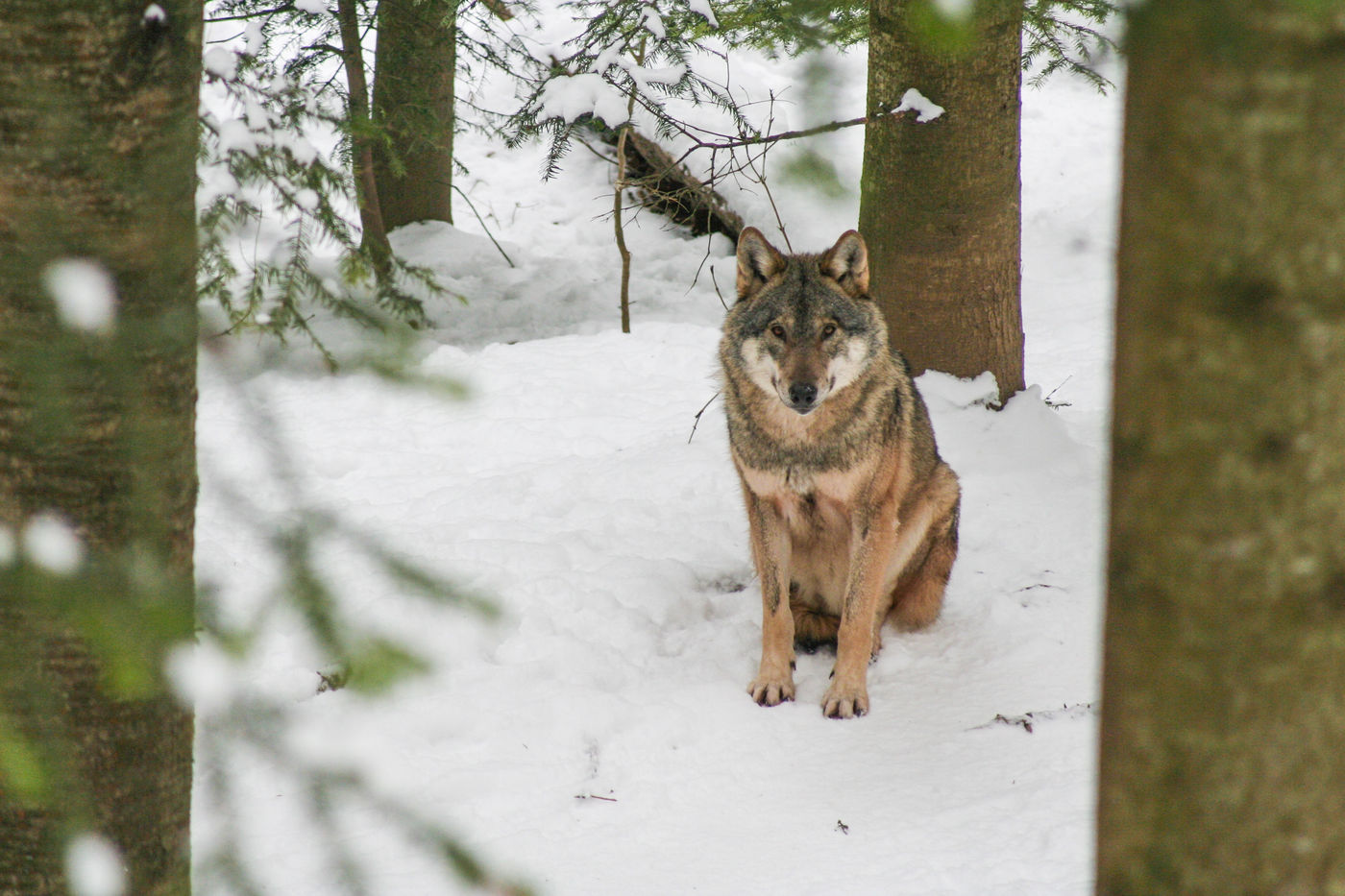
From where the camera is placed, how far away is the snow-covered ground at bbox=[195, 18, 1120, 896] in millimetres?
3318

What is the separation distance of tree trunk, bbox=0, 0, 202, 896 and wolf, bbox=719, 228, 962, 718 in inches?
113

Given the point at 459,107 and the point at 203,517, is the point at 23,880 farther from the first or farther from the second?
the point at 459,107

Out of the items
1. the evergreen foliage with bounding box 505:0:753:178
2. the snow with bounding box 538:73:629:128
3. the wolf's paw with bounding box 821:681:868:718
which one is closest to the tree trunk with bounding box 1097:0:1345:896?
the wolf's paw with bounding box 821:681:868:718

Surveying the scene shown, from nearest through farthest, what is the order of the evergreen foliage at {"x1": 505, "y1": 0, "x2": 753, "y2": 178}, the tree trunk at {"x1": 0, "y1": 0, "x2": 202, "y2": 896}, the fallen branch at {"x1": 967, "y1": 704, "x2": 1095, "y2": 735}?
the tree trunk at {"x1": 0, "y1": 0, "x2": 202, "y2": 896}, the fallen branch at {"x1": 967, "y1": 704, "x2": 1095, "y2": 735}, the evergreen foliage at {"x1": 505, "y1": 0, "x2": 753, "y2": 178}

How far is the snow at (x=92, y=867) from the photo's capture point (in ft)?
5.89

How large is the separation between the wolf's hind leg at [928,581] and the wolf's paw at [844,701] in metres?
0.73

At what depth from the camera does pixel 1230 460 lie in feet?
3.16

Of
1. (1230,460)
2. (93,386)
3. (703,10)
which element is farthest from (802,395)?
(703,10)

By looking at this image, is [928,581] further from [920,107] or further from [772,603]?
[920,107]

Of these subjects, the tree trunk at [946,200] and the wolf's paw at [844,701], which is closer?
the wolf's paw at [844,701]

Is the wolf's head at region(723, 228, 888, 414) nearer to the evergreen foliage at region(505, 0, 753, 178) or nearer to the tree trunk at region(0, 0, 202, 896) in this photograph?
the evergreen foliage at region(505, 0, 753, 178)

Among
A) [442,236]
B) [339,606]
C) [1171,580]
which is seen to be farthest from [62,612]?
[442,236]

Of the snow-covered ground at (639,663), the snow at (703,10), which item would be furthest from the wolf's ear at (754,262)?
the snow at (703,10)

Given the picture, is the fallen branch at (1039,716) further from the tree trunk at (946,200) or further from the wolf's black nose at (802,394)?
the tree trunk at (946,200)
